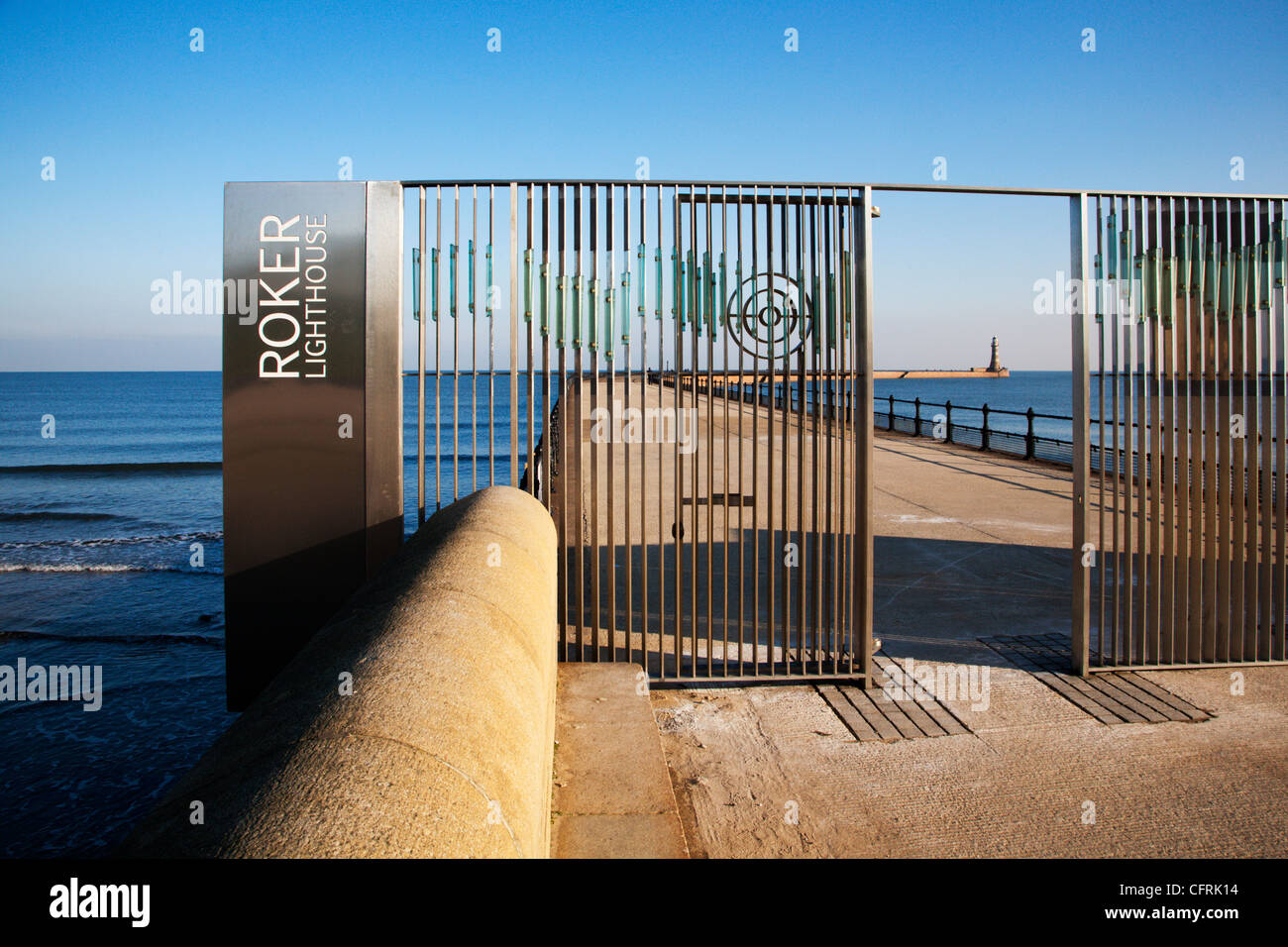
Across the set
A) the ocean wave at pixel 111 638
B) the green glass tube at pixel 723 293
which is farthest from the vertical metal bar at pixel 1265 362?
the ocean wave at pixel 111 638

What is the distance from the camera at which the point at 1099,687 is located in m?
5.58

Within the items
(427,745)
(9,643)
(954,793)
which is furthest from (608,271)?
(9,643)

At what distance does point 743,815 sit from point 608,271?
3.15 m

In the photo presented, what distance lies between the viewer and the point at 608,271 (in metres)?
5.39

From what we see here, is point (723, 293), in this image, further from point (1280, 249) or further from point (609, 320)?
point (1280, 249)

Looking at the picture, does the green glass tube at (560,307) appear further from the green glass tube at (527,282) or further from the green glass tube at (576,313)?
the green glass tube at (527,282)

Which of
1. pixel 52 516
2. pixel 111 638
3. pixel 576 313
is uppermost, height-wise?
pixel 576 313

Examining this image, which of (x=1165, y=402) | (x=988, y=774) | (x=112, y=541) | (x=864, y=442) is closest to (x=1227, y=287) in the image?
(x=1165, y=402)

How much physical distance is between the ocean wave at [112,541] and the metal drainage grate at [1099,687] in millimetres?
14448

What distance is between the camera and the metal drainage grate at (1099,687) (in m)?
5.11

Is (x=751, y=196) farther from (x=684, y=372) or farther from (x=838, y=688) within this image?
(x=838, y=688)

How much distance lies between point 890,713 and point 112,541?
15.6 metres

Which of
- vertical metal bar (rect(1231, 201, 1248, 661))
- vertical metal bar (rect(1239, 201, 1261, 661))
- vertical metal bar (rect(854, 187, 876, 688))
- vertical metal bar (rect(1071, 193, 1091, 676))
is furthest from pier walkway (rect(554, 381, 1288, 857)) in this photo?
vertical metal bar (rect(1239, 201, 1261, 661))

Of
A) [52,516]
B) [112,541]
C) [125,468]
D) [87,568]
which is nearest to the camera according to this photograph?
[87,568]
